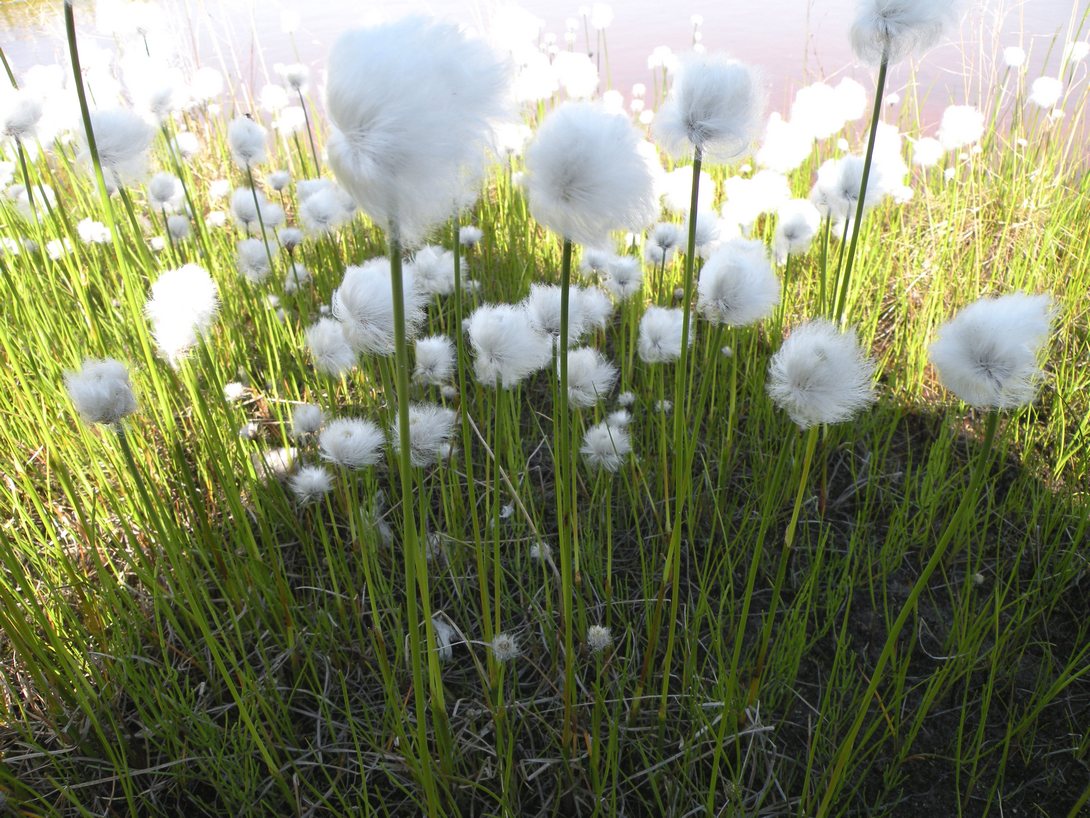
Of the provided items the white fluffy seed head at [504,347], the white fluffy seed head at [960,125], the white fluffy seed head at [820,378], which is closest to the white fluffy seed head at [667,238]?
the white fluffy seed head at [504,347]

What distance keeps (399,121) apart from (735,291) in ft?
3.13

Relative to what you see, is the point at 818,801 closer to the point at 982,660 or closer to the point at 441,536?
the point at 982,660

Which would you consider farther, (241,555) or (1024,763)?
(241,555)

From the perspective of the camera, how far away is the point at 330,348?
63.5 inches

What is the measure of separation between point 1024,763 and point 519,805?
986 millimetres

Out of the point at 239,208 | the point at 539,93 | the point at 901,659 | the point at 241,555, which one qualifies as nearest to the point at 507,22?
the point at 539,93

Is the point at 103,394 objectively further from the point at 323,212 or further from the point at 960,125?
the point at 960,125

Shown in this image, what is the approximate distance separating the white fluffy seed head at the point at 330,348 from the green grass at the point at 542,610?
166 mm

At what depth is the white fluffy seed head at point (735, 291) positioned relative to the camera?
4.91 ft

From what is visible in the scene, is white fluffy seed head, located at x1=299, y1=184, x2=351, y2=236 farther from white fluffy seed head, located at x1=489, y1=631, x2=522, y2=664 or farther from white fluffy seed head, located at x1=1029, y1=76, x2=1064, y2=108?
white fluffy seed head, located at x1=1029, y1=76, x2=1064, y2=108

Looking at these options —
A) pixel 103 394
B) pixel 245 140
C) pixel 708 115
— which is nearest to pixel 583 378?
pixel 708 115

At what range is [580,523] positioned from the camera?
1896 millimetres

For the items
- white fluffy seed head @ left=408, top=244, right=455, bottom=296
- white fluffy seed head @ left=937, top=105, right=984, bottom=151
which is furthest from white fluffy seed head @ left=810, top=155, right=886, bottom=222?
white fluffy seed head @ left=408, top=244, right=455, bottom=296

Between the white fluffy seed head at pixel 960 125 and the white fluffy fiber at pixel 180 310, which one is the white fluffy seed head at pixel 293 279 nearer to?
the white fluffy fiber at pixel 180 310
